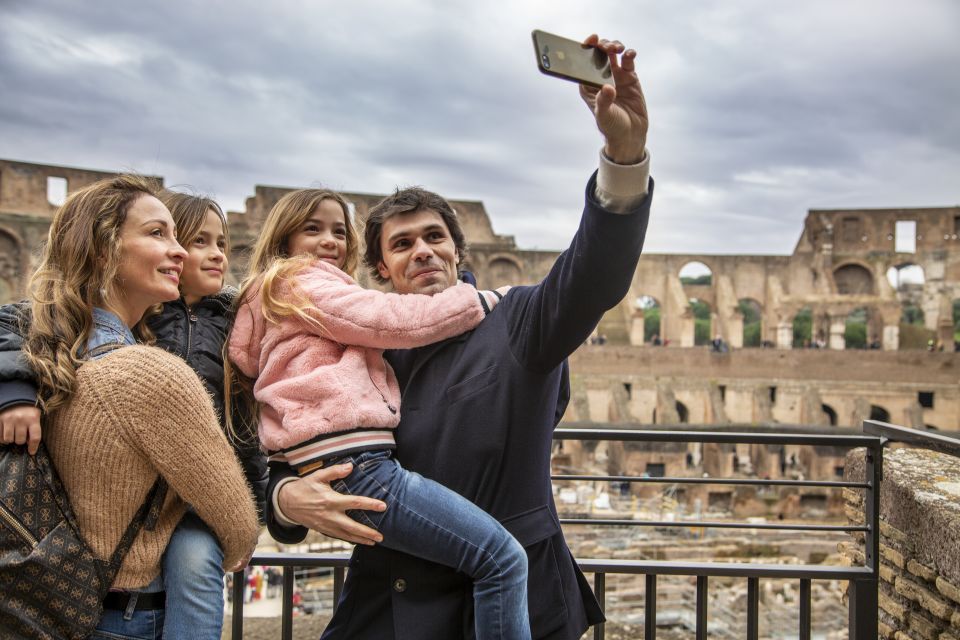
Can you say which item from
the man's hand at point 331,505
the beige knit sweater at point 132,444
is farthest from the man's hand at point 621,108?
the beige knit sweater at point 132,444

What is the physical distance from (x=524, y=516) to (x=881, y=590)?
9.47 feet

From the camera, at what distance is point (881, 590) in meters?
3.82

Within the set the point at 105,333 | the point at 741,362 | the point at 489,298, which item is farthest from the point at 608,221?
the point at 741,362

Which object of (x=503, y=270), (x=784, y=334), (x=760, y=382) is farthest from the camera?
(x=503, y=270)

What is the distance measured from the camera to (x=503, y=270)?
28406 mm

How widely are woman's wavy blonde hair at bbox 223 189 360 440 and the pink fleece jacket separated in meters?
0.04

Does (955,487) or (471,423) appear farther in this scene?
(955,487)

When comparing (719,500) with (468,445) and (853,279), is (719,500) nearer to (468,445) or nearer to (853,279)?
(853,279)

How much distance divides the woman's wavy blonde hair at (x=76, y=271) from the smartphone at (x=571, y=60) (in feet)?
4.28

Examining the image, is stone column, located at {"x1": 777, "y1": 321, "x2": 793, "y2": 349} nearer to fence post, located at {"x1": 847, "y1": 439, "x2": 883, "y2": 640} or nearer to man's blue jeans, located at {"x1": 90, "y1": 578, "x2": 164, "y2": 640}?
fence post, located at {"x1": 847, "y1": 439, "x2": 883, "y2": 640}

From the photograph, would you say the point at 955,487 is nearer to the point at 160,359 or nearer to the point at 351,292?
the point at 351,292

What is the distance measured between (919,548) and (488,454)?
2688mm

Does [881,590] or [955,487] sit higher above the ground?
[955,487]

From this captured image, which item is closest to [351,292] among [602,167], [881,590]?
[602,167]
